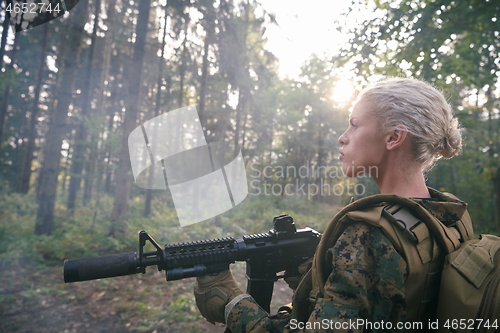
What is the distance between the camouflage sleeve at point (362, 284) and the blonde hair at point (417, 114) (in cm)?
68

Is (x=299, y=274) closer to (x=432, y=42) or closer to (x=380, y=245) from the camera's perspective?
(x=380, y=245)

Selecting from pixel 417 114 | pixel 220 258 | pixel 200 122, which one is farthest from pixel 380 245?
pixel 200 122

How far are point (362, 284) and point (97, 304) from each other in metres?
5.68

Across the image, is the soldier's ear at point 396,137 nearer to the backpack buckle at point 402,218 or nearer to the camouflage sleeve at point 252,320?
the backpack buckle at point 402,218

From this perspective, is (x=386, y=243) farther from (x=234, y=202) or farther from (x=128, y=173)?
(x=234, y=202)

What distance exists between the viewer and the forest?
536cm

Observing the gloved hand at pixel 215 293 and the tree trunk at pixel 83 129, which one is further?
the tree trunk at pixel 83 129

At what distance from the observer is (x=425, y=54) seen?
5.80m

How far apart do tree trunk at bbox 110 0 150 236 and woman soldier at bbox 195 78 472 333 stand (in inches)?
330

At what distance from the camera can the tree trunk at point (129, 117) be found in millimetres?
9344

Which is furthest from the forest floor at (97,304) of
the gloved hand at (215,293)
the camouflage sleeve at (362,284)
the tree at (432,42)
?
the tree at (432,42)

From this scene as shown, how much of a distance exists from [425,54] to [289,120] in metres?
12.6

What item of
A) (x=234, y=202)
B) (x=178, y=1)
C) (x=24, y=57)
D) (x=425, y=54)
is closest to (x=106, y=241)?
(x=234, y=202)

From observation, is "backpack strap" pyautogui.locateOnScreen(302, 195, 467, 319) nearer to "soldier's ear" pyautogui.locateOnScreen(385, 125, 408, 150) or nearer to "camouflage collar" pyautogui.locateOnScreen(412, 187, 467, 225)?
"camouflage collar" pyautogui.locateOnScreen(412, 187, 467, 225)
